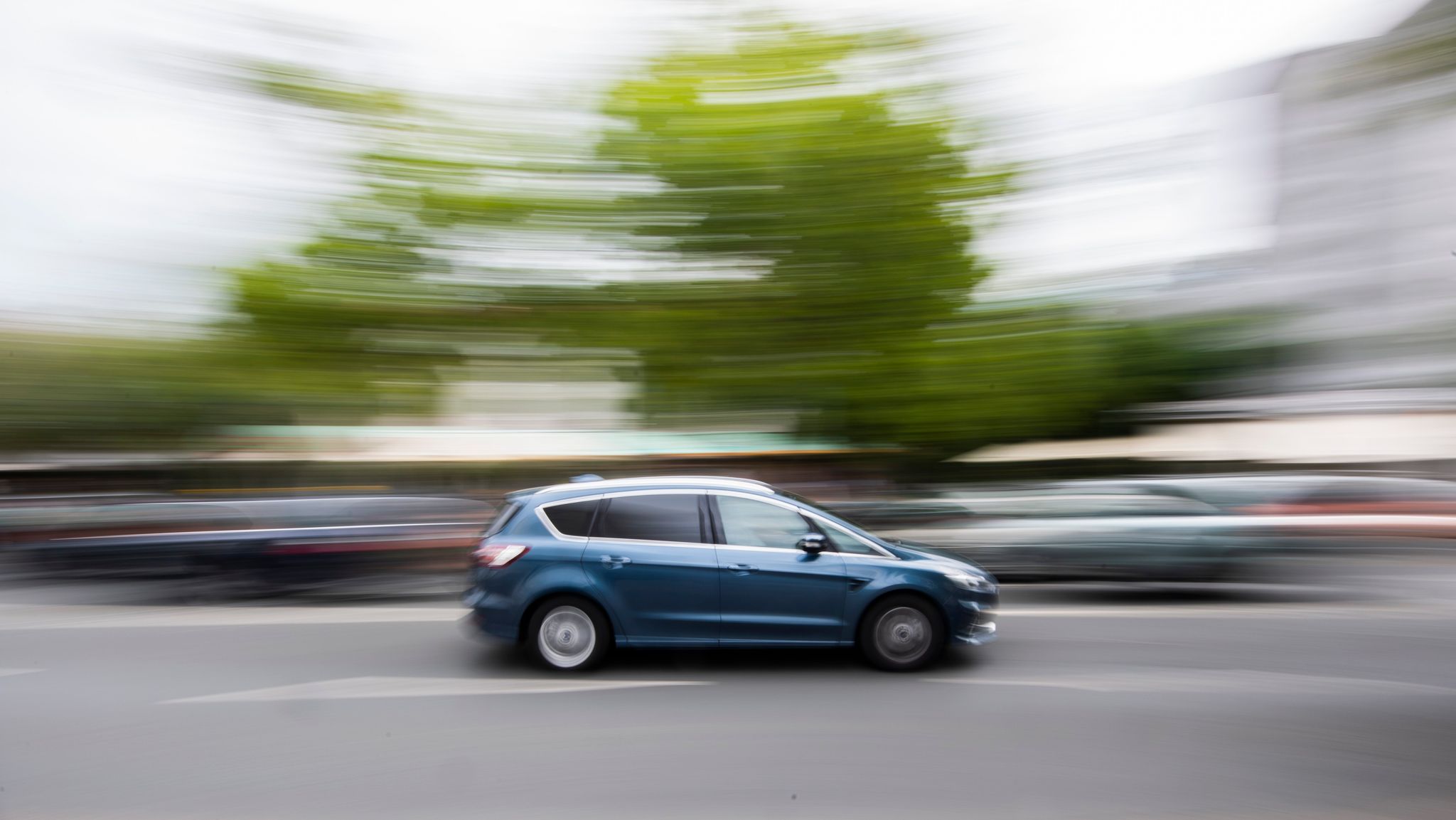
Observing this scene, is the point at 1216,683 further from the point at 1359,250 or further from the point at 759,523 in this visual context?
the point at 1359,250

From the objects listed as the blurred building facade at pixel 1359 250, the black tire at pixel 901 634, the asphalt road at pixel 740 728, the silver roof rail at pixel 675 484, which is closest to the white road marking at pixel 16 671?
the asphalt road at pixel 740 728

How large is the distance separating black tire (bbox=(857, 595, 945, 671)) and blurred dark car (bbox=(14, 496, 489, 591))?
5.66m

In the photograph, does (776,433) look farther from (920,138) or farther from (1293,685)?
(1293,685)

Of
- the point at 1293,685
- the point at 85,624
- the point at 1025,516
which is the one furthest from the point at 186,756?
the point at 1025,516

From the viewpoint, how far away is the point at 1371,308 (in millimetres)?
21562

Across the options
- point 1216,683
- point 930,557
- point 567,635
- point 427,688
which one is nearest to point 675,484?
point 567,635

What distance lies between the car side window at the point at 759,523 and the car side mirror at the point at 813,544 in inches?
2.0

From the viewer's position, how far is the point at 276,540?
916 cm

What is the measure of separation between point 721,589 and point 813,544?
0.69 meters

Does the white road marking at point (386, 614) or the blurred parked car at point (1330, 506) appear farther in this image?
the blurred parked car at point (1330, 506)

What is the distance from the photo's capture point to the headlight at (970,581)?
5.87 m

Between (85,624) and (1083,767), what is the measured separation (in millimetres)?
8626

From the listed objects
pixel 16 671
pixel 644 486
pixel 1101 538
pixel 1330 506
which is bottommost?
pixel 16 671

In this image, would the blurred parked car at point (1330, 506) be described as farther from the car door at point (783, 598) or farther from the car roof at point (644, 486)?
the car roof at point (644, 486)
